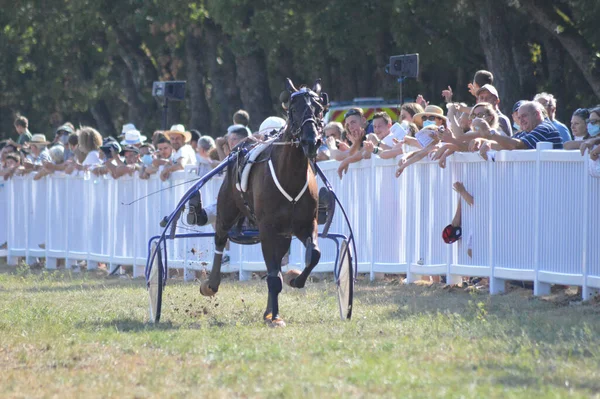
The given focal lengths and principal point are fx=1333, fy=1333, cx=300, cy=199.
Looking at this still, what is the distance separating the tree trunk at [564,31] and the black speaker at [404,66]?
742cm

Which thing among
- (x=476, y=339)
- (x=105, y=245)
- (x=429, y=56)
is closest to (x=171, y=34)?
(x=429, y=56)

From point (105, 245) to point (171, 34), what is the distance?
61.9 ft

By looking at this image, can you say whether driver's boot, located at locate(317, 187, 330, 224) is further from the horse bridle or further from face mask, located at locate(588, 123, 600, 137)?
face mask, located at locate(588, 123, 600, 137)

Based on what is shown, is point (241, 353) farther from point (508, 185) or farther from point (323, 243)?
point (323, 243)

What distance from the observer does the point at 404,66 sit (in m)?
16.1

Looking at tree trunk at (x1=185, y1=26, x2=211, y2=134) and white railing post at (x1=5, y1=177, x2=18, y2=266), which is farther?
tree trunk at (x1=185, y1=26, x2=211, y2=134)

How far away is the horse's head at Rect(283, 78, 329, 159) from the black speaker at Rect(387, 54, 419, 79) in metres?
5.22

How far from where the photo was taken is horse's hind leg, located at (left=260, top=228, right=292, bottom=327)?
1112 cm

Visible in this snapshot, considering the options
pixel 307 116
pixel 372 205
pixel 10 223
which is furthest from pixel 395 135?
pixel 10 223

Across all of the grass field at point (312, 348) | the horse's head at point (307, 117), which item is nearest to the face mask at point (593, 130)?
the grass field at point (312, 348)

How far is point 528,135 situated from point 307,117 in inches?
119

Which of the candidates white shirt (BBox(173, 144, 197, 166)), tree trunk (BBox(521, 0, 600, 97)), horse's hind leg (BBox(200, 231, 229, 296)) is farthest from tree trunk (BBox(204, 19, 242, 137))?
horse's hind leg (BBox(200, 231, 229, 296))

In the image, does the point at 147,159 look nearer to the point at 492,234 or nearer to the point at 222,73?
the point at 492,234

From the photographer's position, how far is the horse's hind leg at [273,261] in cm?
1112
